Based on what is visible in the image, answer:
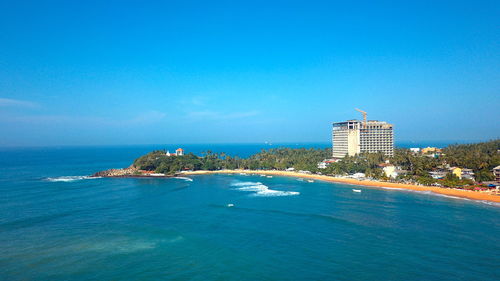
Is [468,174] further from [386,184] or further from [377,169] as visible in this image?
[377,169]

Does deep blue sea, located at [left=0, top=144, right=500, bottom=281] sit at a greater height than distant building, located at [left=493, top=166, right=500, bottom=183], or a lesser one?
lesser

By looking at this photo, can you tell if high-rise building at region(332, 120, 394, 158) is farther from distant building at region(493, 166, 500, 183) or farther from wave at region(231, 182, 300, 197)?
wave at region(231, 182, 300, 197)

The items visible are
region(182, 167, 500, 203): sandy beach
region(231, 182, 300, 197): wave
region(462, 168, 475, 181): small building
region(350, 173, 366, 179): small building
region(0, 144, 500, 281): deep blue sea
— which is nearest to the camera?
region(0, 144, 500, 281): deep blue sea

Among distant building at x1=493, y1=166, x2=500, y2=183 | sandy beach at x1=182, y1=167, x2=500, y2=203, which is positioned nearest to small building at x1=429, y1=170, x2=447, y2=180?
sandy beach at x1=182, y1=167, x2=500, y2=203

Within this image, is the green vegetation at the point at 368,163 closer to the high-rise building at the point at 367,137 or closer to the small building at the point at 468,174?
the small building at the point at 468,174

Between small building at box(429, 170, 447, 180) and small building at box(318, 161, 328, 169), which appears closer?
small building at box(429, 170, 447, 180)

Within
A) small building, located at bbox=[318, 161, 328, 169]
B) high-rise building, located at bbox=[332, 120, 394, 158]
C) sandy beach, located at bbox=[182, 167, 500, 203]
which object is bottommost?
sandy beach, located at bbox=[182, 167, 500, 203]

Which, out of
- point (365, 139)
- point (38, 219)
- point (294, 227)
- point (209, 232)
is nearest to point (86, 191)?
point (38, 219)

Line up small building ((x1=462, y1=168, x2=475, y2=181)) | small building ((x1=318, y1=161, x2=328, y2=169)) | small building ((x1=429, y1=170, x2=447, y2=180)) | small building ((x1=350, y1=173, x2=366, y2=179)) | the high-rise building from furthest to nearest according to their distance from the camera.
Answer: the high-rise building < small building ((x1=318, y1=161, x2=328, y2=169)) < small building ((x1=350, y1=173, x2=366, y2=179)) < small building ((x1=429, y1=170, x2=447, y2=180)) < small building ((x1=462, y1=168, x2=475, y2=181))
